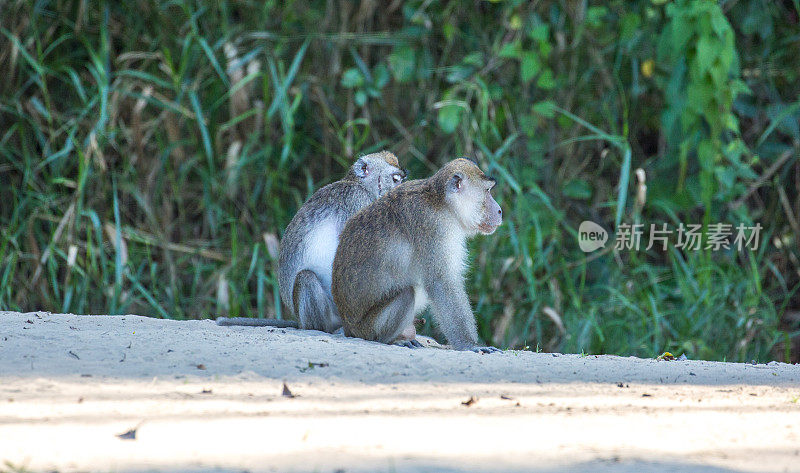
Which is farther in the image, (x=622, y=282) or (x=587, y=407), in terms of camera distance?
(x=622, y=282)

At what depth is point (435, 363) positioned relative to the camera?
392 centimetres

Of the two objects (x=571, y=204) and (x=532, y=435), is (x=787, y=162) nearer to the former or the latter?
(x=571, y=204)

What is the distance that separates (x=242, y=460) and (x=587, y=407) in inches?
52.1

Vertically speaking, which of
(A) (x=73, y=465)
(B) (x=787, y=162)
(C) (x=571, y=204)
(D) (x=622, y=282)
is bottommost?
(A) (x=73, y=465)

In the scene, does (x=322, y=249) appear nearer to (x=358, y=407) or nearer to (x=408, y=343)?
(x=408, y=343)

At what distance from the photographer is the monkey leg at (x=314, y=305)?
17.2 ft

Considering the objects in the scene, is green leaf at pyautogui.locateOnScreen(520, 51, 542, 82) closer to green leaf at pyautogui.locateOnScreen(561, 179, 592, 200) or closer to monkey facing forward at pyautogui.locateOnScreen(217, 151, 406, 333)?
green leaf at pyautogui.locateOnScreen(561, 179, 592, 200)

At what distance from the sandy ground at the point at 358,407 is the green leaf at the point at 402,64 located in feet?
12.2

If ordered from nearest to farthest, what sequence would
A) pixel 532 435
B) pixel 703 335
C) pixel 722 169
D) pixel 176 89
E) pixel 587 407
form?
pixel 532 435 → pixel 587 407 → pixel 703 335 → pixel 722 169 → pixel 176 89

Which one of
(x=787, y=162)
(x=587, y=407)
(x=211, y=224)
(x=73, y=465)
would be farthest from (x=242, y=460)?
(x=787, y=162)

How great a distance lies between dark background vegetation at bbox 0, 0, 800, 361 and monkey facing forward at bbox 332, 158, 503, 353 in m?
1.75

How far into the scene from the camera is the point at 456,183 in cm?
483

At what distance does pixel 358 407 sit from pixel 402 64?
497 cm

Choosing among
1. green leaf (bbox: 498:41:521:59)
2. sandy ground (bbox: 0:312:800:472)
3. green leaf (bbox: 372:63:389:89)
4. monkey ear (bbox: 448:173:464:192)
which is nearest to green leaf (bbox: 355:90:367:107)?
green leaf (bbox: 372:63:389:89)
